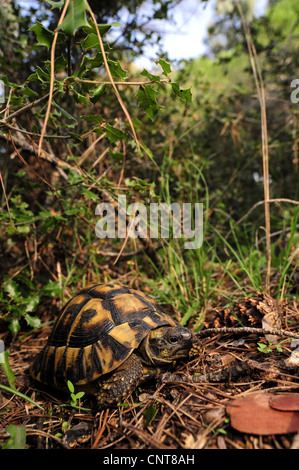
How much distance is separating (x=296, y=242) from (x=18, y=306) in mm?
2392

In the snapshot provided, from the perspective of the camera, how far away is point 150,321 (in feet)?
5.66

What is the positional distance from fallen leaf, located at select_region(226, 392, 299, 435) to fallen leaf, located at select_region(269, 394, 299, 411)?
0.04ft

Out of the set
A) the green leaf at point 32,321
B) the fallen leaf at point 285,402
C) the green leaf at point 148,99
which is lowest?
the green leaf at point 32,321

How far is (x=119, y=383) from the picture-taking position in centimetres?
150

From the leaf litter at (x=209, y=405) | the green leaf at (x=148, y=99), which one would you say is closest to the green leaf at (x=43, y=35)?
the green leaf at (x=148, y=99)

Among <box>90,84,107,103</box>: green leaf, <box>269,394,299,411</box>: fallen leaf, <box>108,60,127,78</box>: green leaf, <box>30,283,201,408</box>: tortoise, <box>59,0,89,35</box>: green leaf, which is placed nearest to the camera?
<box>59,0,89,35</box>: green leaf

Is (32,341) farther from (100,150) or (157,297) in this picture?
(100,150)

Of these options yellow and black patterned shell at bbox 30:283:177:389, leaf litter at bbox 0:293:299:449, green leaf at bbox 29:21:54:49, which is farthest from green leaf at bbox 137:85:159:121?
leaf litter at bbox 0:293:299:449

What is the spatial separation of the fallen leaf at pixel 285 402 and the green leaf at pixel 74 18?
1566mm

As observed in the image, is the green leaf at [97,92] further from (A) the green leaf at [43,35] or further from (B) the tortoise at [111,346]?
(B) the tortoise at [111,346]

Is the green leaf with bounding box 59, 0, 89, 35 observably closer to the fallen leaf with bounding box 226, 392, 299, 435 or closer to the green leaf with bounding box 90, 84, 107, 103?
the green leaf with bounding box 90, 84, 107, 103

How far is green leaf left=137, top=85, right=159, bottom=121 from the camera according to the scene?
1.36m

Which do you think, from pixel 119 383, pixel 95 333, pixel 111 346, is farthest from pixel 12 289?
pixel 119 383

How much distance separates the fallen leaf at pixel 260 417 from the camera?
3.43ft
